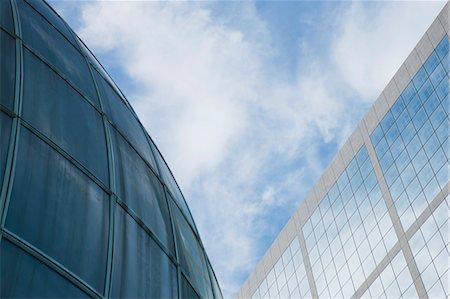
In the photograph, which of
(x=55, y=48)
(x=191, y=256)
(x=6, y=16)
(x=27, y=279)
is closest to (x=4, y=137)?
(x=27, y=279)

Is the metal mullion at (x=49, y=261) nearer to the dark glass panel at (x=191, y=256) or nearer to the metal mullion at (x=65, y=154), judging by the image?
the metal mullion at (x=65, y=154)

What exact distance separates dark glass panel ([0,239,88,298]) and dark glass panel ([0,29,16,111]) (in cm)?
226

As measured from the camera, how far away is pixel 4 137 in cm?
896

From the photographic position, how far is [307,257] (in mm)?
62281

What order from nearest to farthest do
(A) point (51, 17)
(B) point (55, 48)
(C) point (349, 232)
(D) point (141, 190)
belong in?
1. (D) point (141, 190)
2. (B) point (55, 48)
3. (A) point (51, 17)
4. (C) point (349, 232)

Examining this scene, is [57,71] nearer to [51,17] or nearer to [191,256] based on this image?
[51,17]

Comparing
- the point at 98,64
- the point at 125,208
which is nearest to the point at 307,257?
the point at 98,64

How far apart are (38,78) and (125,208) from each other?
7.80 feet

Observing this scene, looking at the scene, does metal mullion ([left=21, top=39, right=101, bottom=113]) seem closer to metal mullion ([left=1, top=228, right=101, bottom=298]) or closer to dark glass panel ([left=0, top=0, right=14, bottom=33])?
dark glass panel ([left=0, top=0, right=14, bottom=33])

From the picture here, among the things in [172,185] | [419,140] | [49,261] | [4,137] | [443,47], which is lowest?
[49,261]

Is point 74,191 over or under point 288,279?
under

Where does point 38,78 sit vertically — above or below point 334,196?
below

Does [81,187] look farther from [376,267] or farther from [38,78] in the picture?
[376,267]

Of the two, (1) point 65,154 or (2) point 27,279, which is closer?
(2) point 27,279
